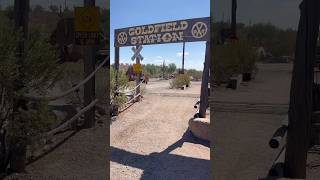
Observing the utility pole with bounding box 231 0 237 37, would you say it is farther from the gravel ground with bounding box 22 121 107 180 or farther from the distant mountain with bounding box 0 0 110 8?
the gravel ground with bounding box 22 121 107 180

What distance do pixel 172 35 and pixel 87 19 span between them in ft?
17.3

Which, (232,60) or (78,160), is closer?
(232,60)

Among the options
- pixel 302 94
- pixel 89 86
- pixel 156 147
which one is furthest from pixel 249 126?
pixel 156 147

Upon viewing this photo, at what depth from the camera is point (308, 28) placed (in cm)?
455

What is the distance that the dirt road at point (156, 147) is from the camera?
737cm

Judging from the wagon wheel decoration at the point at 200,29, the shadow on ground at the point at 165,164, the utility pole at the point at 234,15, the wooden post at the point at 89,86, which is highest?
the wagon wheel decoration at the point at 200,29

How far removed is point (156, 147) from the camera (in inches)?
363

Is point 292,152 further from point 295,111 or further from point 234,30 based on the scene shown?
point 234,30

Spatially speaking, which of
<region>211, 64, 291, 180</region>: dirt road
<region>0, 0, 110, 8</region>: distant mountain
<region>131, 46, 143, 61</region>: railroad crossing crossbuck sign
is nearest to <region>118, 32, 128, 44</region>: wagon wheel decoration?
<region>131, 46, 143, 61</region>: railroad crossing crossbuck sign

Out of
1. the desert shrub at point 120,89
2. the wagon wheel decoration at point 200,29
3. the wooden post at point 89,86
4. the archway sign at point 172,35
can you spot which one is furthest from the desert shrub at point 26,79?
the desert shrub at point 120,89

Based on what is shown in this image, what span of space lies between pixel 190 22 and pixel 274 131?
570 centimetres

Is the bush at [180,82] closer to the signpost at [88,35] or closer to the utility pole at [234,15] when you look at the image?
the signpost at [88,35]

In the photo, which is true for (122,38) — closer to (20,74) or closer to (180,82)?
(20,74)

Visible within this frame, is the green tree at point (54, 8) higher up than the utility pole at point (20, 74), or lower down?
higher up
